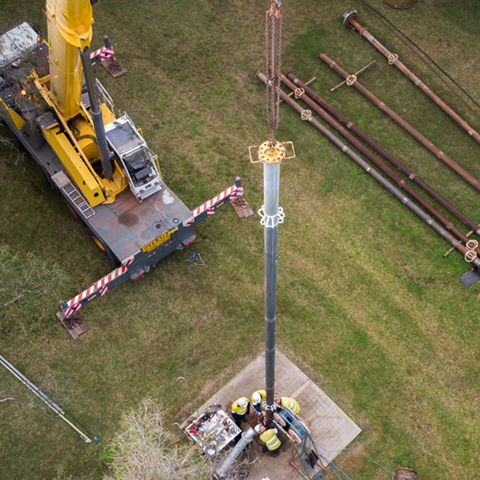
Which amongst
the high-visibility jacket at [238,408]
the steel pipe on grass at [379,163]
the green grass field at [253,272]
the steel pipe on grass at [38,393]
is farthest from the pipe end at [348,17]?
the steel pipe on grass at [38,393]

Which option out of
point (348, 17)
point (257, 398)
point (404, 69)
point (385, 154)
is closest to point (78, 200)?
point (257, 398)

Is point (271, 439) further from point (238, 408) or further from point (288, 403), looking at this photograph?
point (238, 408)

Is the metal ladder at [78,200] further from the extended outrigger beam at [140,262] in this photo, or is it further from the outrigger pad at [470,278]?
the outrigger pad at [470,278]

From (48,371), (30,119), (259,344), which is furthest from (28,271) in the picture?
(259,344)

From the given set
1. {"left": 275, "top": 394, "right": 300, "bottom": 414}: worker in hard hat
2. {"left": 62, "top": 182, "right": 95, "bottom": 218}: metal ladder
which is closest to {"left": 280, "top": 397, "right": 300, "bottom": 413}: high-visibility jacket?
{"left": 275, "top": 394, "right": 300, "bottom": 414}: worker in hard hat

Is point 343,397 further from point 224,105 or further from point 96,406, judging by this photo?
point 224,105

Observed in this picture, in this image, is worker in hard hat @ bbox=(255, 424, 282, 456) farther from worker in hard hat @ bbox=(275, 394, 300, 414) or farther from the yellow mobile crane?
the yellow mobile crane

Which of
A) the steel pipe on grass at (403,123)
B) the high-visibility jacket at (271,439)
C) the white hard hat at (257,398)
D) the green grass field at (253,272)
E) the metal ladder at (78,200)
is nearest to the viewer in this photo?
the high-visibility jacket at (271,439)
